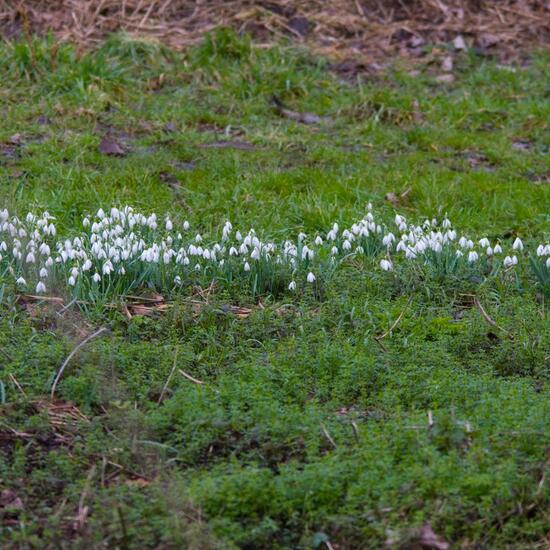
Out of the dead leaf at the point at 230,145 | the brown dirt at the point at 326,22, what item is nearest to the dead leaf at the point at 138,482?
the dead leaf at the point at 230,145

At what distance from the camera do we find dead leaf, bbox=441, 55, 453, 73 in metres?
9.78

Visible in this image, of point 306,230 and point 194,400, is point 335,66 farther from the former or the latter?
point 194,400

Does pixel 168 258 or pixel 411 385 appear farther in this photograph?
pixel 168 258

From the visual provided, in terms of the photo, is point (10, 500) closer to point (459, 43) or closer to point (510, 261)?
point (510, 261)

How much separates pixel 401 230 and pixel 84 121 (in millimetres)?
3206

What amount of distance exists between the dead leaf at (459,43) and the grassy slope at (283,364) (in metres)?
1.68

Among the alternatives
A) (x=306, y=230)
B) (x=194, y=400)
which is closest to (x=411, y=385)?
(x=194, y=400)

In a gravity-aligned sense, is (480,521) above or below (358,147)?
above

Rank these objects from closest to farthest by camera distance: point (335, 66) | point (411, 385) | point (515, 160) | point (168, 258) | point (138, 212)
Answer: point (411, 385)
point (168, 258)
point (138, 212)
point (515, 160)
point (335, 66)

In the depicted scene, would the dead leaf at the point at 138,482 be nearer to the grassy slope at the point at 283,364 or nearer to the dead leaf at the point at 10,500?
the grassy slope at the point at 283,364

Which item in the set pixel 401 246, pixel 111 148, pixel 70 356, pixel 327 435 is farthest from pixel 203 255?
pixel 111 148

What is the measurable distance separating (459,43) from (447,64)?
18.7 inches

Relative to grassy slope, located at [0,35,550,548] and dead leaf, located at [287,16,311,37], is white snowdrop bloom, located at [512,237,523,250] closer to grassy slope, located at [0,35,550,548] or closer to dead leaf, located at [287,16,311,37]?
grassy slope, located at [0,35,550,548]

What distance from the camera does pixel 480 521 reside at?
3.44m
